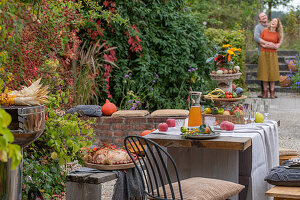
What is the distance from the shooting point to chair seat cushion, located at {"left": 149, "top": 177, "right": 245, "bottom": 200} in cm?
298

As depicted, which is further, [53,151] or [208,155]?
[53,151]

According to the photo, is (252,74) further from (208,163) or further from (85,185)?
(85,185)

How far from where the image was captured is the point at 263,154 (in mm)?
3854

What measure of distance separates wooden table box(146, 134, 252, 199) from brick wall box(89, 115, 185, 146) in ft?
6.93

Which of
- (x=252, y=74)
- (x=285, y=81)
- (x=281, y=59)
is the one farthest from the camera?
(x=281, y=59)

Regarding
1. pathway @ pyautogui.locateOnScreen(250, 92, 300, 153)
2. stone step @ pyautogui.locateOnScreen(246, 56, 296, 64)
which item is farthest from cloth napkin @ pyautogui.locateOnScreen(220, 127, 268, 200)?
stone step @ pyautogui.locateOnScreen(246, 56, 296, 64)

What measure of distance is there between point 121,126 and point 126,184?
265 centimetres

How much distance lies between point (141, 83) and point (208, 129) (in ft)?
13.3

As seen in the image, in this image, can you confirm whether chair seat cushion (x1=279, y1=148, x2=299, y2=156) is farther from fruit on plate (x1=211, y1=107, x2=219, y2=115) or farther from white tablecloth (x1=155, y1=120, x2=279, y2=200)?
fruit on plate (x1=211, y1=107, x2=219, y2=115)

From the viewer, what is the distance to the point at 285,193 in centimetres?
328

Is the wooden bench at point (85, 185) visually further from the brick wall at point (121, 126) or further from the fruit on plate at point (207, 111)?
the brick wall at point (121, 126)

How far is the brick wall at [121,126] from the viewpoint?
20.2 ft

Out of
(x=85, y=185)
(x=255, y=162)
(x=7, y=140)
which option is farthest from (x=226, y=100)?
(x=7, y=140)

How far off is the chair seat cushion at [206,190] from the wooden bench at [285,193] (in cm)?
28
